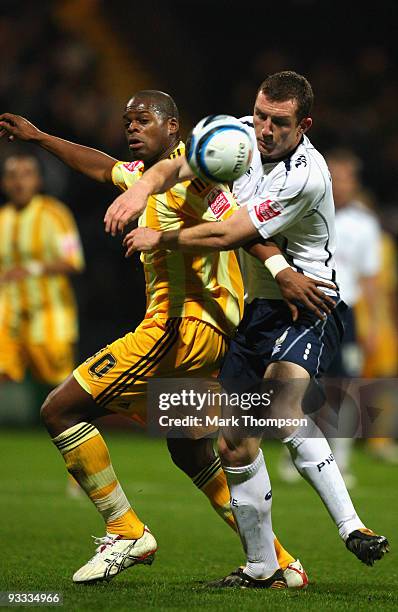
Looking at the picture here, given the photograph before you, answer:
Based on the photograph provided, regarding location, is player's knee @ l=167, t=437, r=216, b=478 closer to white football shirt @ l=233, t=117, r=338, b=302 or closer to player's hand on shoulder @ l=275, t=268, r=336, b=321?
white football shirt @ l=233, t=117, r=338, b=302

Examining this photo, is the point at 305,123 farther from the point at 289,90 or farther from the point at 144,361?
the point at 144,361

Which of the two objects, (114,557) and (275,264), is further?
(114,557)

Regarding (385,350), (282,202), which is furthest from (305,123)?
(385,350)

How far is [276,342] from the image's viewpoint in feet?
17.3

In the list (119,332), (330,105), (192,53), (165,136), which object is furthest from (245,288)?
(192,53)

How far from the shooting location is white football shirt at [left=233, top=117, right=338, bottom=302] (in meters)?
5.09

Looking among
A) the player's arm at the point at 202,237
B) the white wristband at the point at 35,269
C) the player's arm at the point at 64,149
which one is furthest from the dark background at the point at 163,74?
the player's arm at the point at 202,237

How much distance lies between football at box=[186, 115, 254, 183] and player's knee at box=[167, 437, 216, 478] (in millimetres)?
1383

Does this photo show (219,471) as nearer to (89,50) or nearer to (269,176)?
(269,176)

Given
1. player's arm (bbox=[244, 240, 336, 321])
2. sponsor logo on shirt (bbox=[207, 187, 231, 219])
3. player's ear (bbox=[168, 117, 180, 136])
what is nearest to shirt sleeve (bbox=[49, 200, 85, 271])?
player's ear (bbox=[168, 117, 180, 136])

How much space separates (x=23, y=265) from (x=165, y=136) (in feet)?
14.7

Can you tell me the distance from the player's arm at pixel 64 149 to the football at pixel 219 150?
90 centimetres

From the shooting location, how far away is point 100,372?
17.5 ft

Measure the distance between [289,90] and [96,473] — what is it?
1925mm
